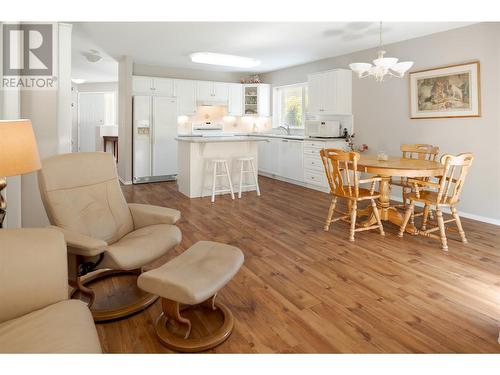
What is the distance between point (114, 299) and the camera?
99.3 inches

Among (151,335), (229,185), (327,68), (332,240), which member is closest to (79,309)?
(151,335)

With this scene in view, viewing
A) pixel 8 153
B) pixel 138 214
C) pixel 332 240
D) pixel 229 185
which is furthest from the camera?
pixel 229 185

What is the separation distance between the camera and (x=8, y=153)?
1.69m

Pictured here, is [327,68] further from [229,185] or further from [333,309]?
[333,309]

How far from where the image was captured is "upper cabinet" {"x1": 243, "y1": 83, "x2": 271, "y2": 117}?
29.0 ft

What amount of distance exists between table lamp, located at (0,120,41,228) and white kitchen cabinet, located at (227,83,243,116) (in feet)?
23.6

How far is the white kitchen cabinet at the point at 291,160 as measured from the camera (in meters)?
7.11

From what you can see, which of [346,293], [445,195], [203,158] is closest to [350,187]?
[445,195]

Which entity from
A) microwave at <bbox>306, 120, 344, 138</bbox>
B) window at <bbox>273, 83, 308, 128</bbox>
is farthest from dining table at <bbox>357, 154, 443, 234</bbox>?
window at <bbox>273, 83, 308, 128</bbox>

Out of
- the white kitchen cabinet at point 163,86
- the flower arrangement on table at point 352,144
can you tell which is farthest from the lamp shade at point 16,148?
the white kitchen cabinet at point 163,86

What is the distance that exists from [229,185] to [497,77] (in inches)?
156

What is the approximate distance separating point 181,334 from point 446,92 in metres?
4.70

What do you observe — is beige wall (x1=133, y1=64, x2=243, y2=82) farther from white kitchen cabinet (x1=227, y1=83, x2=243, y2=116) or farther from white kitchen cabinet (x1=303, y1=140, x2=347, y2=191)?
white kitchen cabinet (x1=303, y1=140, x2=347, y2=191)

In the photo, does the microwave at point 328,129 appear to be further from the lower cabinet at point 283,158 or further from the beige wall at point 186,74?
the beige wall at point 186,74
